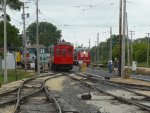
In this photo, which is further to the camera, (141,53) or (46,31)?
(46,31)

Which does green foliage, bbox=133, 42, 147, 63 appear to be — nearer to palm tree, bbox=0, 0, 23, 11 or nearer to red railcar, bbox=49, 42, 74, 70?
red railcar, bbox=49, 42, 74, 70

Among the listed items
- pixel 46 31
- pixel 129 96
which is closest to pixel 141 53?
pixel 46 31

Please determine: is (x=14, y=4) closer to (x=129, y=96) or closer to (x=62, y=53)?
(x=62, y=53)

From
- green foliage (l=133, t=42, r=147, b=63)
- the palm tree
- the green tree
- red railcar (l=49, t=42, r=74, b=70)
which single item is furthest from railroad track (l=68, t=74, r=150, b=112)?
the green tree

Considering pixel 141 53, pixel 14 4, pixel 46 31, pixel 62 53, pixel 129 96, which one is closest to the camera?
pixel 129 96

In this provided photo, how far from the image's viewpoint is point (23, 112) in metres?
16.4

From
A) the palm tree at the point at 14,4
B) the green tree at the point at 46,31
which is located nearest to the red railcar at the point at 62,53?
the palm tree at the point at 14,4

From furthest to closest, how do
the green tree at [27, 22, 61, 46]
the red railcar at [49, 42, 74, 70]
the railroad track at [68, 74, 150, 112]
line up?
the green tree at [27, 22, 61, 46] → the red railcar at [49, 42, 74, 70] → the railroad track at [68, 74, 150, 112]

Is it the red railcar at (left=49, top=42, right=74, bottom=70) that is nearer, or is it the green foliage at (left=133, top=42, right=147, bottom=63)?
the red railcar at (left=49, top=42, right=74, bottom=70)

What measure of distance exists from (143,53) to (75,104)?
4428 inches

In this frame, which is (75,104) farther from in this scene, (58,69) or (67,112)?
(58,69)

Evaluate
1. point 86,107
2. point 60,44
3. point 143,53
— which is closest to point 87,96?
point 86,107

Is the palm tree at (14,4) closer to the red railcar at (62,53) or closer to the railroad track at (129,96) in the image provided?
the red railcar at (62,53)

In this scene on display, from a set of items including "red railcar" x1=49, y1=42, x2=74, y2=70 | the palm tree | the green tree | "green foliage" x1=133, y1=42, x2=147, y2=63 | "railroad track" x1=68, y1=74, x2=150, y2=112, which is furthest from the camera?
the green tree
